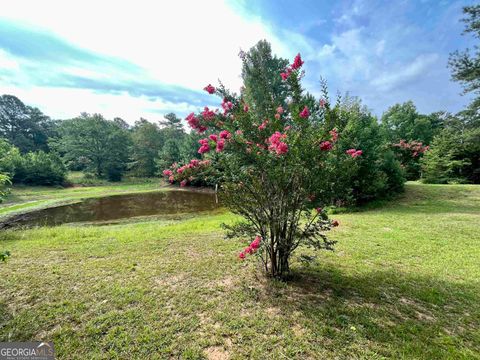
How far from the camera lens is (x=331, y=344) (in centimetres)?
210

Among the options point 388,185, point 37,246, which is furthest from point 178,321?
point 388,185

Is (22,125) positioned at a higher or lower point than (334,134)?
higher

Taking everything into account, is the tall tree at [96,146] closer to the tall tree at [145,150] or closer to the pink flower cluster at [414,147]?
the tall tree at [145,150]

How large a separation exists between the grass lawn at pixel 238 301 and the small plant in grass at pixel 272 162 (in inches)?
28.9

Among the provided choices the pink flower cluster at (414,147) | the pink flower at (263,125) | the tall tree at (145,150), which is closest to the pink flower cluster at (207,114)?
the pink flower at (263,125)

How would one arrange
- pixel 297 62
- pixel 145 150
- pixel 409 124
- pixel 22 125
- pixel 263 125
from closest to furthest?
1. pixel 297 62
2. pixel 263 125
3. pixel 409 124
4. pixel 145 150
5. pixel 22 125

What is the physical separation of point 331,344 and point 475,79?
13525mm

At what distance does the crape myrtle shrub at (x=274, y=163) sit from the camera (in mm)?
2695

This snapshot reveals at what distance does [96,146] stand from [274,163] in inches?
1502

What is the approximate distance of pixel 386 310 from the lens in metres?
2.65

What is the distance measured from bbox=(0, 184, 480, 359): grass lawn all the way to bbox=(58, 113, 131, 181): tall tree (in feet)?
104

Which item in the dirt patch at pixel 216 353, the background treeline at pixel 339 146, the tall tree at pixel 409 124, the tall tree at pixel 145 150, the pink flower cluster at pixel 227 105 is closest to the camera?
the dirt patch at pixel 216 353

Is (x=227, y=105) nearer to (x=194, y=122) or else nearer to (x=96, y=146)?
(x=194, y=122)

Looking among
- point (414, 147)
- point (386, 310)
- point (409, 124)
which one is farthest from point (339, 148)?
point (409, 124)
